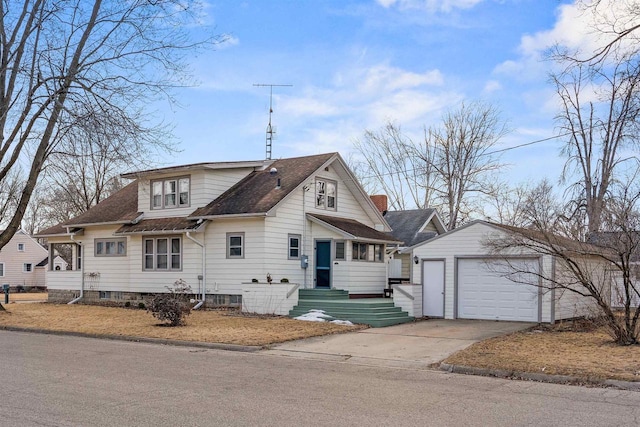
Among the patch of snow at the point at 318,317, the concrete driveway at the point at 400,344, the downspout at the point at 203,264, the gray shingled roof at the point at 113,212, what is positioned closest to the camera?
the concrete driveway at the point at 400,344

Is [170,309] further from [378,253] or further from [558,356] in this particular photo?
[378,253]

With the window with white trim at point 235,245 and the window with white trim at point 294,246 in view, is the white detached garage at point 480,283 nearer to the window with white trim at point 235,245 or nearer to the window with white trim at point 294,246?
the window with white trim at point 294,246

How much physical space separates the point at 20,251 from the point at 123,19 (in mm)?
42676

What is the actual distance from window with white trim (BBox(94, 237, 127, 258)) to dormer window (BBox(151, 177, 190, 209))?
2.53m

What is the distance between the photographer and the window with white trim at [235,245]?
23.6m

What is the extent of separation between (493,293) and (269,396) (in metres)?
12.9

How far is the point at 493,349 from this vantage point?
13.7m

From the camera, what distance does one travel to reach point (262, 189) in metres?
24.6

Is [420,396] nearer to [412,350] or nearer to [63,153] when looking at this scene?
[412,350]

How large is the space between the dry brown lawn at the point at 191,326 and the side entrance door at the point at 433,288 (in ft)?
12.7

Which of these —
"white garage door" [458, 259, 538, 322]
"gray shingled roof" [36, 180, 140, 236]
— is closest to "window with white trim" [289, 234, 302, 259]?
"white garage door" [458, 259, 538, 322]

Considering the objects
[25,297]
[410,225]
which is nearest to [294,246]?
[410,225]

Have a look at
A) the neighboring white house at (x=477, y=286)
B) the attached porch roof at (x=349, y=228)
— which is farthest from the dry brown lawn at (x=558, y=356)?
the attached porch roof at (x=349, y=228)

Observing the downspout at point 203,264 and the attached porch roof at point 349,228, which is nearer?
the downspout at point 203,264
